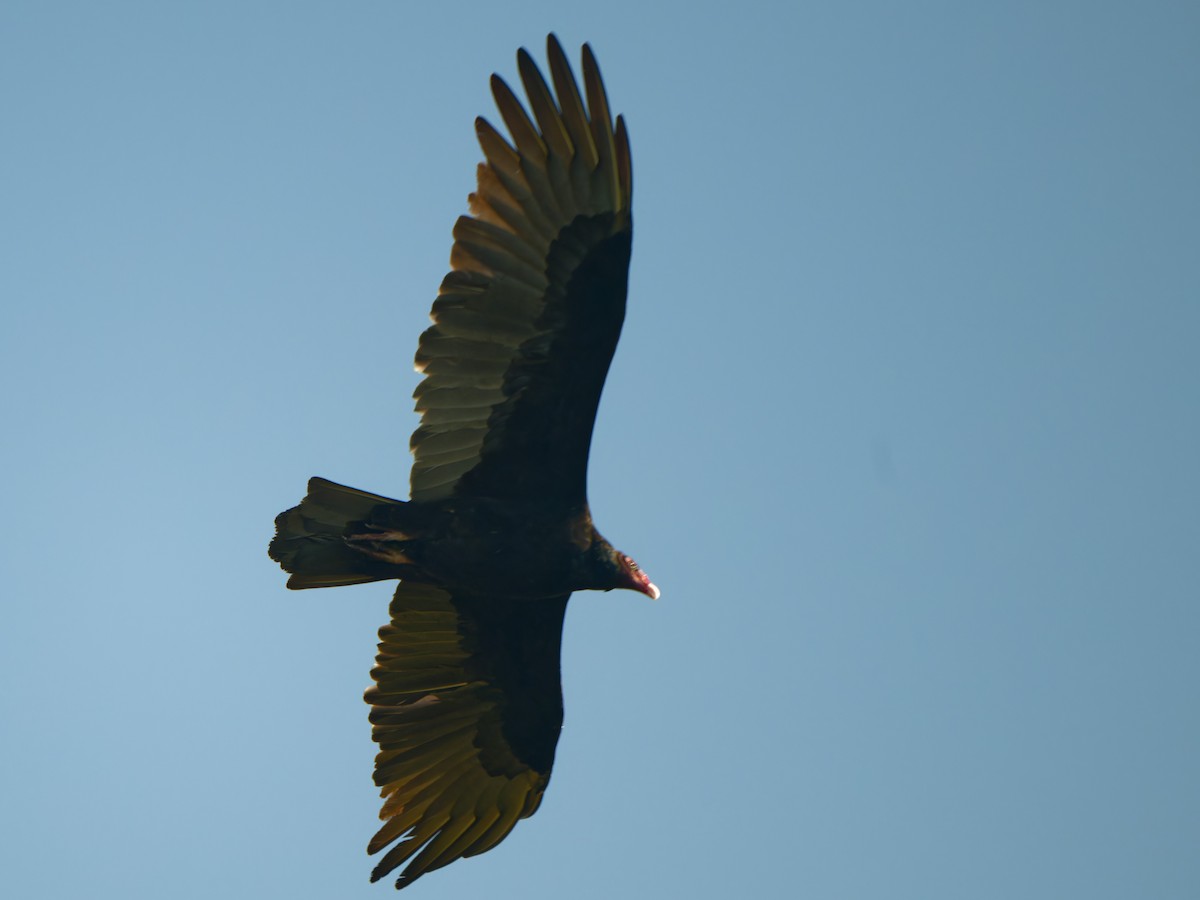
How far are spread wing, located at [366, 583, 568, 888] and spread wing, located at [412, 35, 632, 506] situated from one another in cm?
106

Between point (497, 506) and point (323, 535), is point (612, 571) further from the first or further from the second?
point (323, 535)

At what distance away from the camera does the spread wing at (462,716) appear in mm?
8070

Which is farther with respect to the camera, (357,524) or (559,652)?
(559,652)

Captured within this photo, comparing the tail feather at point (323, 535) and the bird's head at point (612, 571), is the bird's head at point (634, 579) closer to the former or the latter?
the bird's head at point (612, 571)

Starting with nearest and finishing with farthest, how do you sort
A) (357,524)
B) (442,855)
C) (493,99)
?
(493,99), (357,524), (442,855)

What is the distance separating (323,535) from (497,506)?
881 mm

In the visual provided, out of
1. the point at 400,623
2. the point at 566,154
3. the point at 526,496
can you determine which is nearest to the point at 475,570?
the point at 526,496

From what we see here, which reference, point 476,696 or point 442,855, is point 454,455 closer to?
point 476,696

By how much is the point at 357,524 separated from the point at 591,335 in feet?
4.96

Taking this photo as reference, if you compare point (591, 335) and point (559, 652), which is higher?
point (591, 335)

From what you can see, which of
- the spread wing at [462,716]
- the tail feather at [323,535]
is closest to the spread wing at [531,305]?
the tail feather at [323,535]

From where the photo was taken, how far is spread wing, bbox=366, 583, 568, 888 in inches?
318

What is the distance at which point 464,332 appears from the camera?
6.97 m

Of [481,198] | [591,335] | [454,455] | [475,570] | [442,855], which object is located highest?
[481,198]
